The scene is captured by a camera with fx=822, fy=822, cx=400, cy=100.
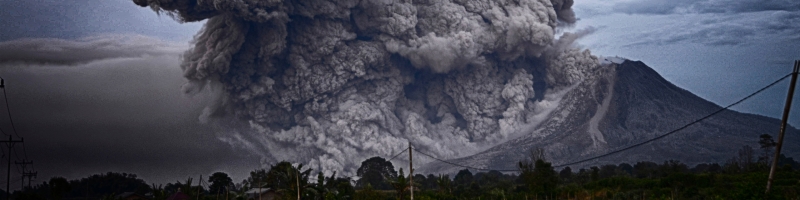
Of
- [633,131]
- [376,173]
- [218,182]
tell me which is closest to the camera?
[218,182]

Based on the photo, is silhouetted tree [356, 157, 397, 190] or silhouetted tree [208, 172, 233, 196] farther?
silhouetted tree [356, 157, 397, 190]

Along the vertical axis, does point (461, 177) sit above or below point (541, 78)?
below

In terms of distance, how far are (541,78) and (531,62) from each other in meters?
3.94

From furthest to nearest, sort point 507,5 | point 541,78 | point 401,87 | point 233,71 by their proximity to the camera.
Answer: point 541,78
point 401,87
point 507,5
point 233,71

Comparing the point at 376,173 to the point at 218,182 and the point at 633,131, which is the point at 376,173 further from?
the point at 633,131

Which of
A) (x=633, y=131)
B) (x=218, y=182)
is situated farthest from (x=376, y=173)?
(x=633, y=131)

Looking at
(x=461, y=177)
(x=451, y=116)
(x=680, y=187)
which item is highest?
(x=451, y=116)

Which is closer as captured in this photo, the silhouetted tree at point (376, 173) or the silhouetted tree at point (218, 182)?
the silhouetted tree at point (218, 182)

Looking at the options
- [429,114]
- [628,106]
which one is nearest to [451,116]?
[429,114]

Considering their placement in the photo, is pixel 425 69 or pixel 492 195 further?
pixel 425 69

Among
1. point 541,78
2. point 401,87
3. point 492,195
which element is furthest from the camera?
point 541,78

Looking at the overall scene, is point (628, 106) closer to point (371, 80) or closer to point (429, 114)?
point (429, 114)

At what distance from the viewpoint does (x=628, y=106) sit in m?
138

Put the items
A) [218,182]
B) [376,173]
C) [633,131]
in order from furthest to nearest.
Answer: [633,131] < [376,173] < [218,182]
